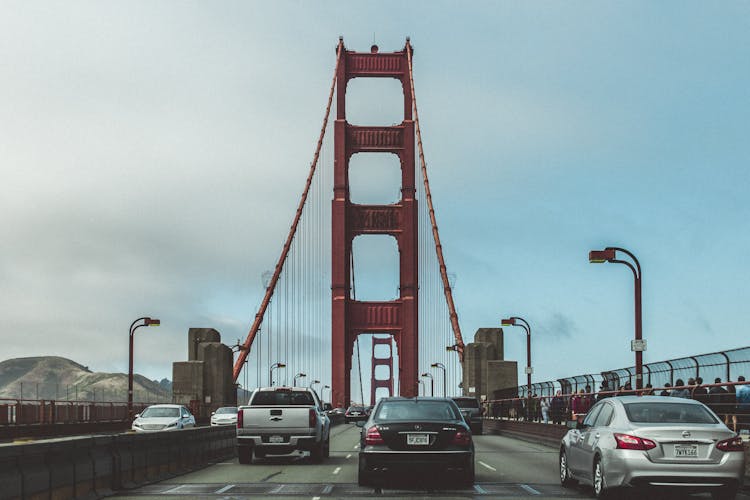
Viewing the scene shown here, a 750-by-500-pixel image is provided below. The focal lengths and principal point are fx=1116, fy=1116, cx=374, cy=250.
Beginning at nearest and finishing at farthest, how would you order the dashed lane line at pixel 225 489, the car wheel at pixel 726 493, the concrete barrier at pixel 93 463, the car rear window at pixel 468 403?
the concrete barrier at pixel 93 463 < the car wheel at pixel 726 493 < the dashed lane line at pixel 225 489 < the car rear window at pixel 468 403

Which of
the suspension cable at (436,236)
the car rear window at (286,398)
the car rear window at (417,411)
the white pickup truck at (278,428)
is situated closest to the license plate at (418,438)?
the car rear window at (417,411)

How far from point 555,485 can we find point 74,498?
7.45m

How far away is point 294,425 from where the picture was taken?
23.7 m

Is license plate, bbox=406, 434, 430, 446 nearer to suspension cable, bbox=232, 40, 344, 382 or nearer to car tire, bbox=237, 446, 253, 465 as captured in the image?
car tire, bbox=237, 446, 253, 465

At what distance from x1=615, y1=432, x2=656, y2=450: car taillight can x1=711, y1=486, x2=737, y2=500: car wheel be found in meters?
1.04

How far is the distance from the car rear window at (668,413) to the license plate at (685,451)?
19.3 inches

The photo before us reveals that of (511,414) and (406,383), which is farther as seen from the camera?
(406,383)

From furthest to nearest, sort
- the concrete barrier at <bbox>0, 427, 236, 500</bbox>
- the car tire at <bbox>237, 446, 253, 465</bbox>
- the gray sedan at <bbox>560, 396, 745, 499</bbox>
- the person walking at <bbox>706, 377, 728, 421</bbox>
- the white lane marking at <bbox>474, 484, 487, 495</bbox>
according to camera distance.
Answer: the car tire at <bbox>237, 446, 253, 465</bbox>
the person walking at <bbox>706, 377, 728, 421</bbox>
the white lane marking at <bbox>474, 484, 487, 495</bbox>
the gray sedan at <bbox>560, 396, 745, 499</bbox>
the concrete barrier at <bbox>0, 427, 236, 500</bbox>

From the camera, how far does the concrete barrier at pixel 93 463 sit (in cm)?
1262

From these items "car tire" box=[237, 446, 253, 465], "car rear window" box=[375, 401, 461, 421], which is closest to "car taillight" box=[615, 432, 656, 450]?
"car rear window" box=[375, 401, 461, 421]

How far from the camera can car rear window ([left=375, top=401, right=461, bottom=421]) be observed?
1717 cm

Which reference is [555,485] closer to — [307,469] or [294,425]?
[307,469]

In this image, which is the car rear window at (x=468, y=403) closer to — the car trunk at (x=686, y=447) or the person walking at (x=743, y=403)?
the person walking at (x=743, y=403)

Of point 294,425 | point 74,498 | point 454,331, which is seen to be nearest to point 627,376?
point 294,425
